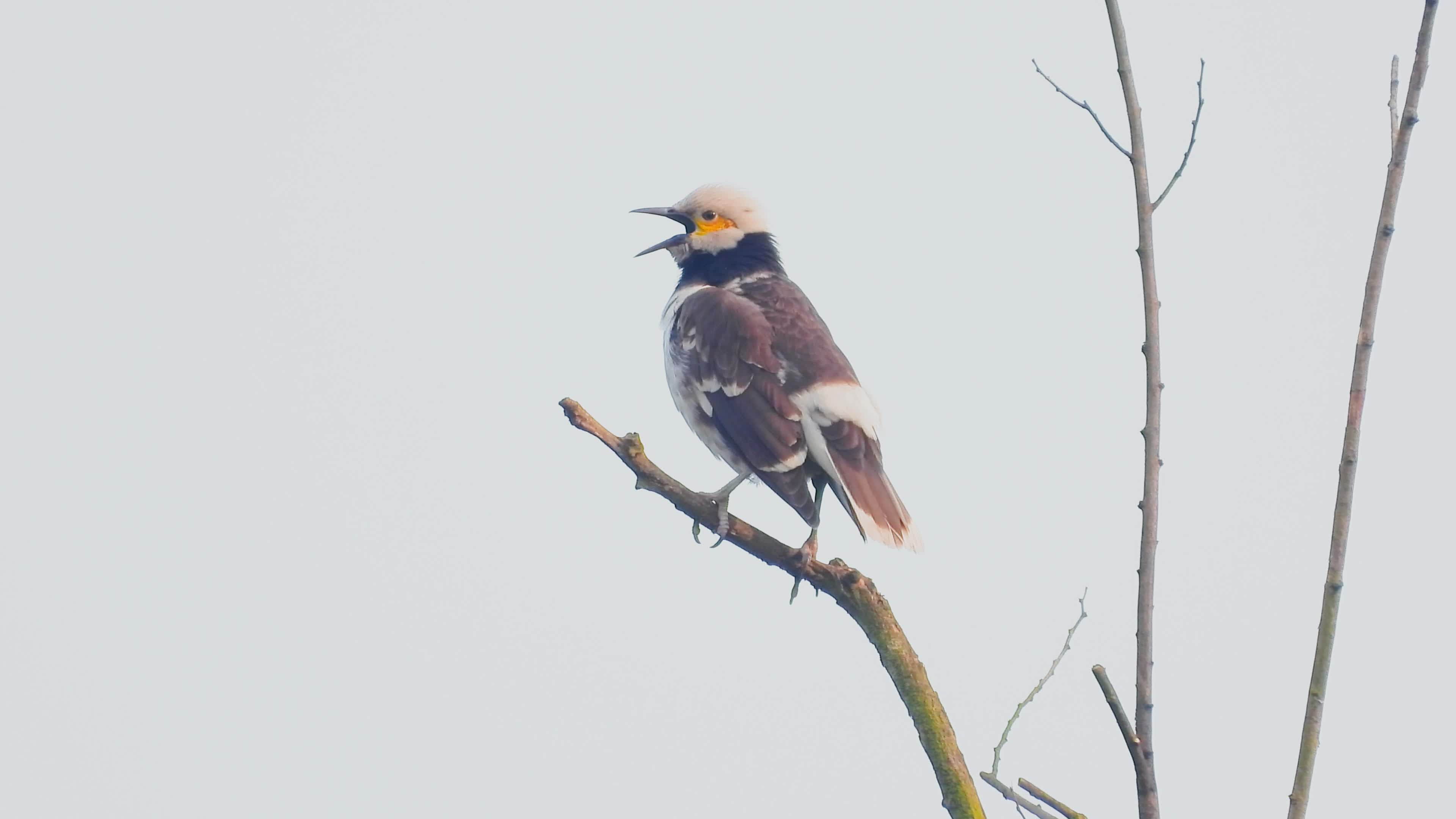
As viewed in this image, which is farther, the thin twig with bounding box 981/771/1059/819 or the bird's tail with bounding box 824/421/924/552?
the bird's tail with bounding box 824/421/924/552

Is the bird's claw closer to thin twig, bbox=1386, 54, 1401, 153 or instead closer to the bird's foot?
the bird's foot

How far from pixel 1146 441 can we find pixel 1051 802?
90 cm

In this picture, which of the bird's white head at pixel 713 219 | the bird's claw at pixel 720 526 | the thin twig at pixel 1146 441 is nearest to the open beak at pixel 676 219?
the bird's white head at pixel 713 219

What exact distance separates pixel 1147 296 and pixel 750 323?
463 cm

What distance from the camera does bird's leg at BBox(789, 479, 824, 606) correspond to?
242 inches

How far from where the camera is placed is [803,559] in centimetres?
618

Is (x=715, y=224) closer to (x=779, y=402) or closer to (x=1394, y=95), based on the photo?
(x=779, y=402)

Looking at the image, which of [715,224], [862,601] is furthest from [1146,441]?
[715,224]

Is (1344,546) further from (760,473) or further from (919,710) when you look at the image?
(760,473)

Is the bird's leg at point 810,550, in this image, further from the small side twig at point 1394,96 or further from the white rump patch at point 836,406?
the small side twig at point 1394,96

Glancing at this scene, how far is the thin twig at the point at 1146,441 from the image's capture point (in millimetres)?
3416

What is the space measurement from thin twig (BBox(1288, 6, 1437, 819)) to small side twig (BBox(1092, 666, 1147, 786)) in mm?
337

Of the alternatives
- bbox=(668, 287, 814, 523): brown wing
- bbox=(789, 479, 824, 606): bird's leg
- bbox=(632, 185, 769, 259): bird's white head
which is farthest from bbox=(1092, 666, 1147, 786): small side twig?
bbox=(632, 185, 769, 259): bird's white head

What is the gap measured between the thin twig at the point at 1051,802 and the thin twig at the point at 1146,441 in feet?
0.79
